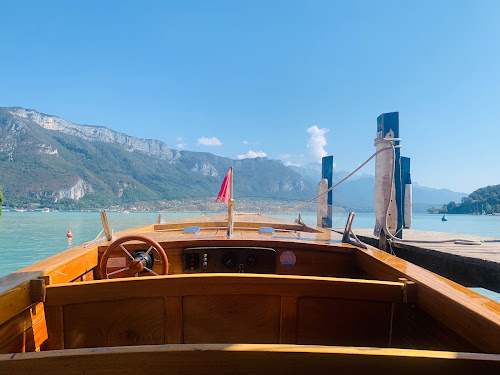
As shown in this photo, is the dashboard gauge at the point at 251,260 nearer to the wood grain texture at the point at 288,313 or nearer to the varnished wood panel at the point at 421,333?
the wood grain texture at the point at 288,313

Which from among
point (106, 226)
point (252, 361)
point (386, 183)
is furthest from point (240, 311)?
point (386, 183)

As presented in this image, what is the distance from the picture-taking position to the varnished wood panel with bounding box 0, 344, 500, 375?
2.99 ft

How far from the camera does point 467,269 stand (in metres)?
4.01

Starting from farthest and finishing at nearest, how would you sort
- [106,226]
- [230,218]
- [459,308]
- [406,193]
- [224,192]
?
1. [406,193]
2. [224,192]
3. [230,218]
4. [106,226]
5. [459,308]

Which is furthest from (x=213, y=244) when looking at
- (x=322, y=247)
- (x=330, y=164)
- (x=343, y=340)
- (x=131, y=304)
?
(x=330, y=164)

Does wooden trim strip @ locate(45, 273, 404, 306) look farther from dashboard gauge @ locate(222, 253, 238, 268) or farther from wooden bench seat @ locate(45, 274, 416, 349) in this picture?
dashboard gauge @ locate(222, 253, 238, 268)

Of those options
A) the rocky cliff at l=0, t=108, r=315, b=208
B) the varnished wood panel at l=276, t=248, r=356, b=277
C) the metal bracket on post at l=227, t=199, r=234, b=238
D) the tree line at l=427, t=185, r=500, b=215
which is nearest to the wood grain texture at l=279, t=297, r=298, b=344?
the varnished wood panel at l=276, t=248, r=356, b=277

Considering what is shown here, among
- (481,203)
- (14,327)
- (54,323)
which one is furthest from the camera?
(481,203)

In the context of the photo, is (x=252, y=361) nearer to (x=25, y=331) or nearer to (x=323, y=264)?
(x=25, y=331)

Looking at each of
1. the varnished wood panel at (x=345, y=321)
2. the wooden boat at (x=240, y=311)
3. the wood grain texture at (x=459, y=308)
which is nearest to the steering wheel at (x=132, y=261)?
the wooden boat at (x=240, y=311)

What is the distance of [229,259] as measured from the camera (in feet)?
9.98

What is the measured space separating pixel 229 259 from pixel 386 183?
2763 mm

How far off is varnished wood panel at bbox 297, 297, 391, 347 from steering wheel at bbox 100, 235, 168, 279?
1244mm

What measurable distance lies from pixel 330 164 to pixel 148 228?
6.33m
